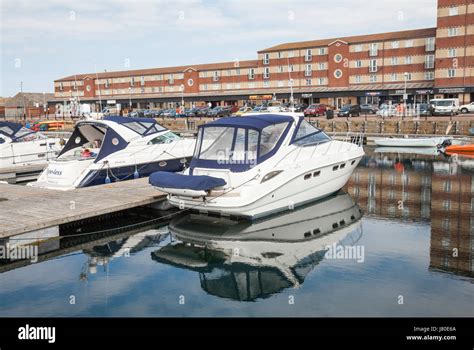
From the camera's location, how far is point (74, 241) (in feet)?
45.2

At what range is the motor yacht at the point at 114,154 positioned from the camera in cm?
1880

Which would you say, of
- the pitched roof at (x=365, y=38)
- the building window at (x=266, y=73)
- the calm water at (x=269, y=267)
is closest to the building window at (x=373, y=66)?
the pitched roof at (x=365, y=38)

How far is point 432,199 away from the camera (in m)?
18.3

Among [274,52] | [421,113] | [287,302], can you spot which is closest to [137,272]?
[287,302]

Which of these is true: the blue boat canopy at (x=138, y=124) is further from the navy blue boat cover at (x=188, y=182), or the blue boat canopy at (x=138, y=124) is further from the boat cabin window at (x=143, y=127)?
the navy blue boat cover at (x=188, y=182)

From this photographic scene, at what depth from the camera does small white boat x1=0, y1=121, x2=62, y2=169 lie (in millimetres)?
24781

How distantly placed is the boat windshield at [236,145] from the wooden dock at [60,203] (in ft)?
7.28

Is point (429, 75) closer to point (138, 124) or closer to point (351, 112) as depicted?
point (351, 112)

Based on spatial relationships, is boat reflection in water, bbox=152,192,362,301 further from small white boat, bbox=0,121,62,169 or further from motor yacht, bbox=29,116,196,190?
small white boat, bbox=0,121,62,169

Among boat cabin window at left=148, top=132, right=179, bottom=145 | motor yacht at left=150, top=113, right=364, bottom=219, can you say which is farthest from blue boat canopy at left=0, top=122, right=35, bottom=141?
motor yacht at left=150, top=113, right=364, bottom=219

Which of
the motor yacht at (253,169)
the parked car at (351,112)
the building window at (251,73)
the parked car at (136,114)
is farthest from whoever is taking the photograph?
the building window at (251,73)
